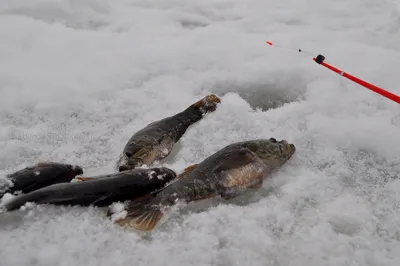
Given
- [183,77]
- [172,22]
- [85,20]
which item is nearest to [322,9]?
[172,22]

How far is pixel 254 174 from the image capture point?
3184mm

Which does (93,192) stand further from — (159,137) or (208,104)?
(208,104)

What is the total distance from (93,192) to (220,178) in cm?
94

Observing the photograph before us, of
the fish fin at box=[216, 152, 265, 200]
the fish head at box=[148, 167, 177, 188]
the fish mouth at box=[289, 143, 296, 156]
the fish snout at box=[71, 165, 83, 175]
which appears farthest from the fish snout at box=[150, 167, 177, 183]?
the fish mouth at box=[289, 143, 296, 156]

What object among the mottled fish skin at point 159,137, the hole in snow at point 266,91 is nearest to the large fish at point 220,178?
the mottled fish skin at point 159,137

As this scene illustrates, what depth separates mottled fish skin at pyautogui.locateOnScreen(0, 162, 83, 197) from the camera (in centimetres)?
305

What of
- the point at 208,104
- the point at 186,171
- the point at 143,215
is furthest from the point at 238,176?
the point at 208,104

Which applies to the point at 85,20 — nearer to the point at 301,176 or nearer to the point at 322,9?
the point at 322,9

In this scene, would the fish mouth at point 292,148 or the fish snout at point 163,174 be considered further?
the fish mouth at point 292,148

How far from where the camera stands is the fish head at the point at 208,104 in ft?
13.7

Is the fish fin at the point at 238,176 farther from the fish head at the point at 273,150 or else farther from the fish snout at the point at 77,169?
the fish snout at the point at 77,169

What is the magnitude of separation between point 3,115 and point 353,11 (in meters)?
5.77

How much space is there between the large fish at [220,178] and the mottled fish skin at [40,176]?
0.71 m

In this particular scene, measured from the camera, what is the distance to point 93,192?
2.87 metres
